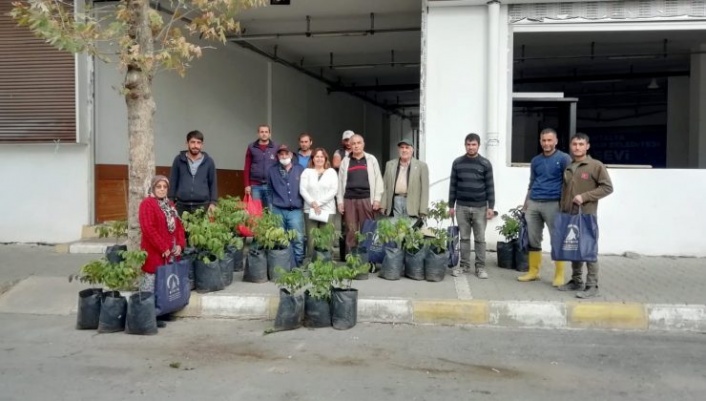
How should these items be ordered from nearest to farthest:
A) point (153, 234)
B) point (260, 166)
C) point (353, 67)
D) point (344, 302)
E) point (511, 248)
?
point (153, 234) < point (344, 302) < point (511, 248) < point (260, 166) < point (353, 67)

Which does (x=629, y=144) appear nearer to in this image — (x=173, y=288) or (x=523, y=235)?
(x=523, y=235)

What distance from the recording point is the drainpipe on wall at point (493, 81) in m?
9.13

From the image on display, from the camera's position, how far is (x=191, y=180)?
25.2ft

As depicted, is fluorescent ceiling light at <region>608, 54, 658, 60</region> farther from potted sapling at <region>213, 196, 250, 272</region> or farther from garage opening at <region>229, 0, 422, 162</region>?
potted sapling at <region>213, 196, 250, 272</region>

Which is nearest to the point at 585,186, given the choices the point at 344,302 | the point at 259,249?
the point at 344,302

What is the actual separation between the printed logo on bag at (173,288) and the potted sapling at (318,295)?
4.19ft

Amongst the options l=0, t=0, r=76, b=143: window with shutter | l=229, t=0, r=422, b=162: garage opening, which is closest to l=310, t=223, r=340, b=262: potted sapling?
l=0, t=0, r=76, b=143: window with shutter

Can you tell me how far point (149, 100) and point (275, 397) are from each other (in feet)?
12.9

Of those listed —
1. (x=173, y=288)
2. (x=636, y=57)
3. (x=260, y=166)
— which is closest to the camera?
(x=173, y=288)

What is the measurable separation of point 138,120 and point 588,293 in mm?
5141

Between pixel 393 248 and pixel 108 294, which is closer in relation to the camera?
pixel 108 294

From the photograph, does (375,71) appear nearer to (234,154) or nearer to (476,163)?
(234,154)

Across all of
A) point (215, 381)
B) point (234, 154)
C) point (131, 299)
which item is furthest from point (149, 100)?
point (234, 154)

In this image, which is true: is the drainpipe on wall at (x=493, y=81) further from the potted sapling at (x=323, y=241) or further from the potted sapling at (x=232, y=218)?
the potted sapling at (x=232, y=218)
